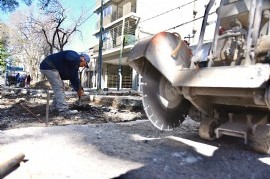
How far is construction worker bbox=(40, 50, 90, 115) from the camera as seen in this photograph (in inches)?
306

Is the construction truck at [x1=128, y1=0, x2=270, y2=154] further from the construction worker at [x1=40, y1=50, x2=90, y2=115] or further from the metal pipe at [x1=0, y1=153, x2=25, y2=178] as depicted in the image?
the construction worker at [x1=40, y1=50, x2=90, y2=115]

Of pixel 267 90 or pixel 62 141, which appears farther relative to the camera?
pixel 62 141

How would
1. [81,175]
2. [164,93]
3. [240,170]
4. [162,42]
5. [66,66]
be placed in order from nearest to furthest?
[81,175], [240,170], [162,42], [164,93], [66,66]

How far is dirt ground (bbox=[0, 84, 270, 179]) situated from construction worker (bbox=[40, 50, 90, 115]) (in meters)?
2.93

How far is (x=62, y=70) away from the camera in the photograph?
8.02m

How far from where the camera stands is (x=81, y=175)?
9.26 feet

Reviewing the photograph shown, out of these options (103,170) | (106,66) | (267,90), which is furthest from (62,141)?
(106,66)

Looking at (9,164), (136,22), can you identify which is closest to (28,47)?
(136,22)

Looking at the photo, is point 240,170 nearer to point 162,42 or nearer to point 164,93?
point 164,93

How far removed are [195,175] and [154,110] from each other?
1.26 meters

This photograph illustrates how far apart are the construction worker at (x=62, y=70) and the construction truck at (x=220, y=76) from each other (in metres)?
3.91

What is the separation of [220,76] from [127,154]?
1.28 m

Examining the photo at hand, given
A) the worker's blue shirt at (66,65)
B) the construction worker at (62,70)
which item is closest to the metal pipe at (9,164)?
the construction worker at (62,70)

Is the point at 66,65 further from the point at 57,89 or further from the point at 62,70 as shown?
the point at 57,89
